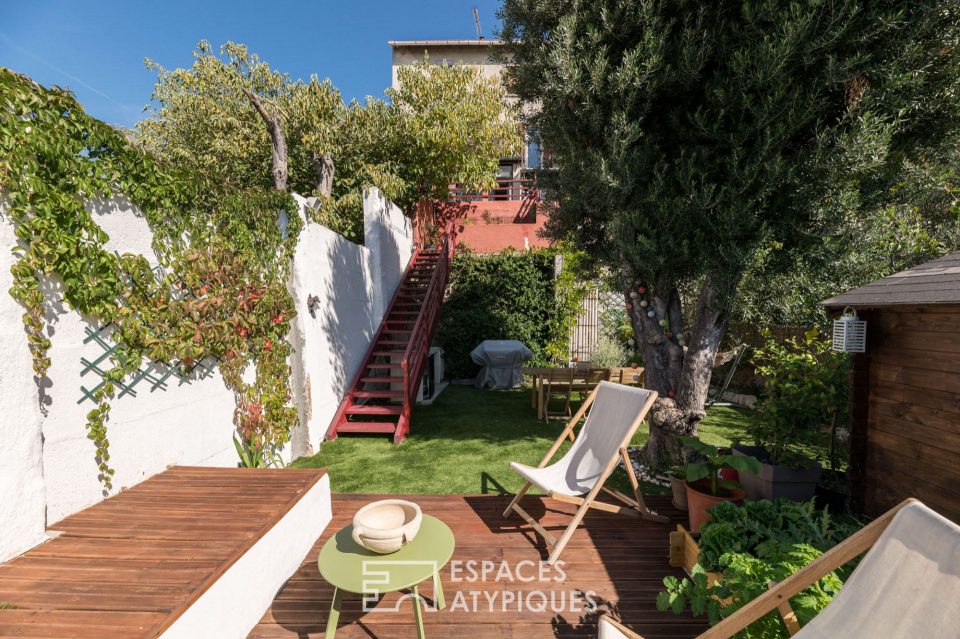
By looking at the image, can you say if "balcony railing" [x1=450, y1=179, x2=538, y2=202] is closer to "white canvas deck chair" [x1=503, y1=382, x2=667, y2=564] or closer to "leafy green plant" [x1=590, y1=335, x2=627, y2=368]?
"leafy green plant" [x1=590, y1=335, x2=627, y2=368]

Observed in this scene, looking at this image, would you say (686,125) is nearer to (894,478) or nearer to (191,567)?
(894,478)

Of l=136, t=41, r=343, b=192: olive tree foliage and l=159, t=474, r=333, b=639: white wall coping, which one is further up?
l=136, t=41, r=343, b=192: olive tree foliage

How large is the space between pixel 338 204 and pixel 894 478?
9359 millimetres

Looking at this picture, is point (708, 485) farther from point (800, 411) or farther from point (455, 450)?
point (455, 450)

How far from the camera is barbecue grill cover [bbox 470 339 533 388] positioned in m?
8.91

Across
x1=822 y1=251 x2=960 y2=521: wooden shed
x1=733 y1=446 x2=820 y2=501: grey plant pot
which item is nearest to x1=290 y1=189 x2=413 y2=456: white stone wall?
x1=733 y1=446 x2=820 y2=501: grey plant pot

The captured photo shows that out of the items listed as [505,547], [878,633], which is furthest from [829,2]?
[505,547]

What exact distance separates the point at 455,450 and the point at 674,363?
2.78m

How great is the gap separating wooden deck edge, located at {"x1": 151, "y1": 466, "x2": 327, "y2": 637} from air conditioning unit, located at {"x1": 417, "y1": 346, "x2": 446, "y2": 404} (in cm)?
450

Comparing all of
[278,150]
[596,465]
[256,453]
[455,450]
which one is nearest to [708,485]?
[596,465]

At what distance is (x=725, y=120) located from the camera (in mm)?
3754

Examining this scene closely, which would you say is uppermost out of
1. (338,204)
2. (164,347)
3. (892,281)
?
(338,204)

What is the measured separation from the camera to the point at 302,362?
5.19 metres

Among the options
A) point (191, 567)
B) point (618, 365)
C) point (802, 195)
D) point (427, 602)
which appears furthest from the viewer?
point (618, 365)
